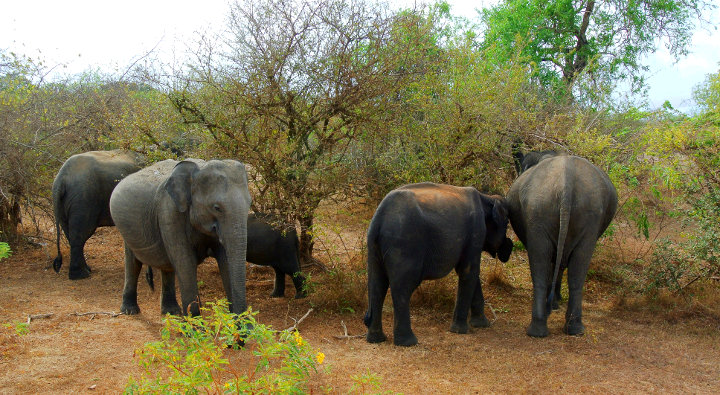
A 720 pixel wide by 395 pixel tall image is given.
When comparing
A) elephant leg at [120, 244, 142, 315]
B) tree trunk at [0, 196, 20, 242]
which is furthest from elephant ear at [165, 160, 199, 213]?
tree trunk at [0, 196, 20, 242]

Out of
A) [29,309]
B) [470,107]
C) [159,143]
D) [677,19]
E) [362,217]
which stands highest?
[677,19]

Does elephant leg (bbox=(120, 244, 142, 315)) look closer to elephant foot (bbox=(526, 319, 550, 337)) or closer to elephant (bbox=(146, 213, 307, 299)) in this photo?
elephant (bbox=(146, 213, 307, 299))

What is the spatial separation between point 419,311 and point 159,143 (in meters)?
4.71

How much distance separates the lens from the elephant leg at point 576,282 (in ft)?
22.5

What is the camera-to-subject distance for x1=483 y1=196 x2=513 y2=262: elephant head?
722cm

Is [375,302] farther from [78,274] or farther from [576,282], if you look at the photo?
[78,274]

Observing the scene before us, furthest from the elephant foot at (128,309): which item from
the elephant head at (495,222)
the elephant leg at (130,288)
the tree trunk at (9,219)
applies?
the tree trunk at (9,219)

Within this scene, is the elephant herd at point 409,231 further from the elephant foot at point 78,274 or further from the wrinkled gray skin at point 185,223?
the elephant foot at point 78,274

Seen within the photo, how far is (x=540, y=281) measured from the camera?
271 inches

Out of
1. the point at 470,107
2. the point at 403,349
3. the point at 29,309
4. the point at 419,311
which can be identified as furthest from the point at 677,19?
the point at 29,309

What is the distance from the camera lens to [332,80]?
27.0ft

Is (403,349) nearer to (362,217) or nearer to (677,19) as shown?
(362,217)

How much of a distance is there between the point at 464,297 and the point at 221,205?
10.1ft

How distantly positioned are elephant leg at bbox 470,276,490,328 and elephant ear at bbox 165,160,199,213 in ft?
12.2
